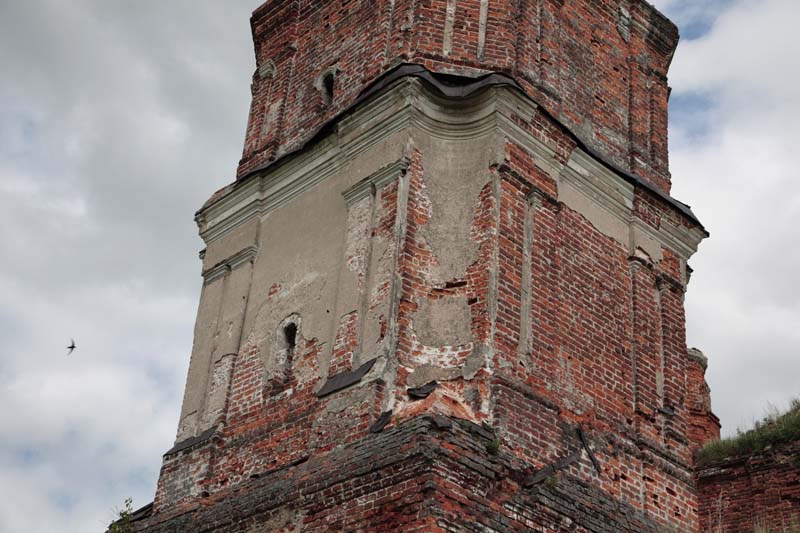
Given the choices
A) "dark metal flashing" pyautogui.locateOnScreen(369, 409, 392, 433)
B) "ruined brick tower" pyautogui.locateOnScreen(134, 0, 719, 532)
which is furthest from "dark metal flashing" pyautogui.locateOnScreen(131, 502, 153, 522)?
"dark metal flashing" pyautogui.locateOnScreen(369, 409, 392, 433)

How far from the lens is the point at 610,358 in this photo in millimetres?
11281

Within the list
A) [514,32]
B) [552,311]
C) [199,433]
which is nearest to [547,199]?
[552,311]

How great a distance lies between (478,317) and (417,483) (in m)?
1.88

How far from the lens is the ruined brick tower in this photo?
31.3 feet

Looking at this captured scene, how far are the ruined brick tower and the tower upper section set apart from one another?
0.10 ft

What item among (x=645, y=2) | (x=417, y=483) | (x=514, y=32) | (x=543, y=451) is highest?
(x=645, y=2)

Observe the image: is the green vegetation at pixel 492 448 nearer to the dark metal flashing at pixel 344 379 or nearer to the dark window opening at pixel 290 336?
the dark metal flashing at pixel 344 379

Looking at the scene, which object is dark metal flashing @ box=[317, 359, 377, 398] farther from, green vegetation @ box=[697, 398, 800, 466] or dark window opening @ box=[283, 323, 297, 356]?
green vegetation @ box=[697, 398, 800, 466]

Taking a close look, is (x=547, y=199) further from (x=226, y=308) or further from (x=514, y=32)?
(x=226, y=308)

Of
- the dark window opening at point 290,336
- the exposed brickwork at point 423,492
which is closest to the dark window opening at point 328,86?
the dark window opening at point 290,336

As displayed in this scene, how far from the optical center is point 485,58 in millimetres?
11805

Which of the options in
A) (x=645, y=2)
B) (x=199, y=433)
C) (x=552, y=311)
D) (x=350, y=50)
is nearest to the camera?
(x=552, y=311)

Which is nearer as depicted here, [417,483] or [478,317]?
[417,483]

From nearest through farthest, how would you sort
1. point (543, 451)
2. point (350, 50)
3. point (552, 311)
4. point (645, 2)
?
point (543, 451)
point (552, 311)
point (350, 50)
point (645, 2)
